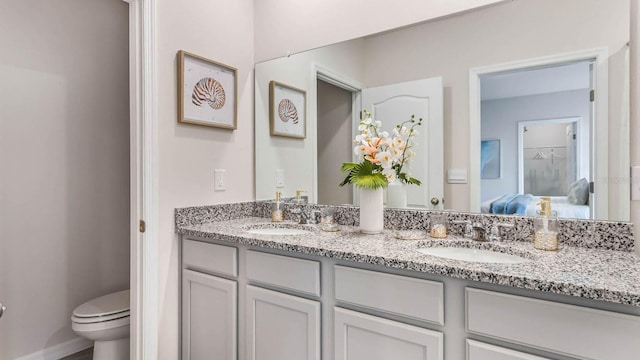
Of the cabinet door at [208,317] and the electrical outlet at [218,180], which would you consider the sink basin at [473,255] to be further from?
the electrical outlet at [218,180]

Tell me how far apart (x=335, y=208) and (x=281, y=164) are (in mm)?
506

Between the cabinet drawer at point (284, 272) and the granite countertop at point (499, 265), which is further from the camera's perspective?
the cabinet drawer at point (284, 272)

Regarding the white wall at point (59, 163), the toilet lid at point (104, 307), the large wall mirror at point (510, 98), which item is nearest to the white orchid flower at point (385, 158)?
the large wall mirror at point (510, 98)

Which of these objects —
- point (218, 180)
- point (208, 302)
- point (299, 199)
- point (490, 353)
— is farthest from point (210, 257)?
point (490, 353)

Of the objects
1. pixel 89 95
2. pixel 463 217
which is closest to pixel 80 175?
pixel 89 95

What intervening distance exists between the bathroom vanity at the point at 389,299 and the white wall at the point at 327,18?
964 mm

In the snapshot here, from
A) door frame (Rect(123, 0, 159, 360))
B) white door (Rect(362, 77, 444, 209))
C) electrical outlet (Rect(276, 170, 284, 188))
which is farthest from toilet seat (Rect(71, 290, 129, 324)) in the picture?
white door (Rect(362, 77, 444, 209))

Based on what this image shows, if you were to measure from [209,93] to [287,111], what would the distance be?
0.48 meters

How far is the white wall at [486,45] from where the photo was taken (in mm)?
1302

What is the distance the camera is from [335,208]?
196 cm

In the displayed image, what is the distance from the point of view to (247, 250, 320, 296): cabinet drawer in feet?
4.52

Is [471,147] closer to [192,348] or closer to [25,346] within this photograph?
[192,348]

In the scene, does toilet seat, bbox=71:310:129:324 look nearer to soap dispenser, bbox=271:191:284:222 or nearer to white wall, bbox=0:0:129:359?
white wall, bbox=0:0:129:359

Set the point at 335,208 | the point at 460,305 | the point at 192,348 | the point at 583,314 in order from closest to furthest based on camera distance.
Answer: the point at 583,314 < the point at 460,305 < the point at 192,348 < the point at 335,208
